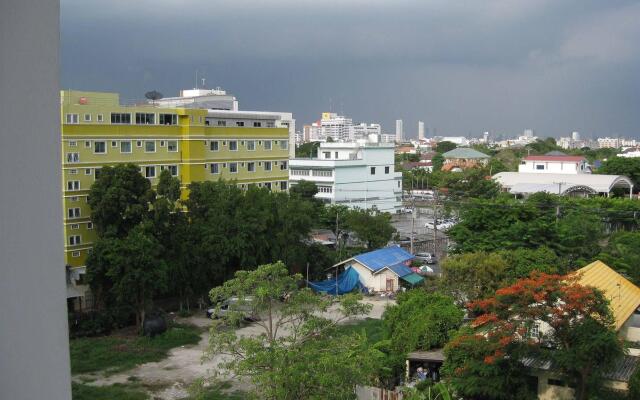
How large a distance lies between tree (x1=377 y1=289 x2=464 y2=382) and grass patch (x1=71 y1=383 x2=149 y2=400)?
131 inches

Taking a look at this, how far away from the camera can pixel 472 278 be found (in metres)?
10.7

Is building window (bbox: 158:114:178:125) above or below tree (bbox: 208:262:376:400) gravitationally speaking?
above

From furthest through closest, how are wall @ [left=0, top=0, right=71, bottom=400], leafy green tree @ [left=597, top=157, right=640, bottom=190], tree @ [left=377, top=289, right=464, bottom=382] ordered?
leafy green tree @ [left=597, top=157, right=640, bottom=190], tree @ [left=377, top=289, right=464, bottom=382], wall @ [left=0, top=0, right=71, bottom=400]

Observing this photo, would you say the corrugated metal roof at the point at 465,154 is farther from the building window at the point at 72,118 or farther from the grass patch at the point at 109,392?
the grass patch at the point at 109,392

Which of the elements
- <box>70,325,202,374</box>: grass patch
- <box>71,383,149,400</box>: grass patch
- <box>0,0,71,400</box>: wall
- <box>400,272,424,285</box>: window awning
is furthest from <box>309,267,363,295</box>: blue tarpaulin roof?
<box>0,0,71,400</box>: wall

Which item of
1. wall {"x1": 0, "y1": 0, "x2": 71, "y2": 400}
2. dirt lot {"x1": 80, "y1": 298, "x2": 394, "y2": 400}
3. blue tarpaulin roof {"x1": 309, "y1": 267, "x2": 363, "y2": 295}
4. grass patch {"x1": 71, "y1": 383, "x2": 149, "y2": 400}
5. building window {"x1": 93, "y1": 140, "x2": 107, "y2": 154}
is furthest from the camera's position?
blue tarpaulin roof {"x1": 309, "y1": 267, "x2": 363, "y2": 295}

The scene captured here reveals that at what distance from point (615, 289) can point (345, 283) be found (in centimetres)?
647

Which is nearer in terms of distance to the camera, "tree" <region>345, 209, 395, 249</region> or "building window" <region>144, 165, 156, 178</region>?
"building window" <region>144, 165, 156, 178</region>

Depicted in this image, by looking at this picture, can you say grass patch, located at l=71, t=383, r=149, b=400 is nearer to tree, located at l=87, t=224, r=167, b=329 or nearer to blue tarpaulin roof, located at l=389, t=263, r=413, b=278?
tree, located at l=87, t=224, r=167, b=329

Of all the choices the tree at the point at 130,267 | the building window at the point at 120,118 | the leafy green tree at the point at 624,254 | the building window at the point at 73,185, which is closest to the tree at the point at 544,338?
the leafy green tree at the point at 624,254

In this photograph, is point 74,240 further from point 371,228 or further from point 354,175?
point 354,175

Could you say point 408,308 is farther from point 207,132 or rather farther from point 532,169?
point 532,169

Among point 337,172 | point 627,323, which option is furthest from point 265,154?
point 627,323

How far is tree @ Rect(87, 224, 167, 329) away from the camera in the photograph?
36.2 feet
